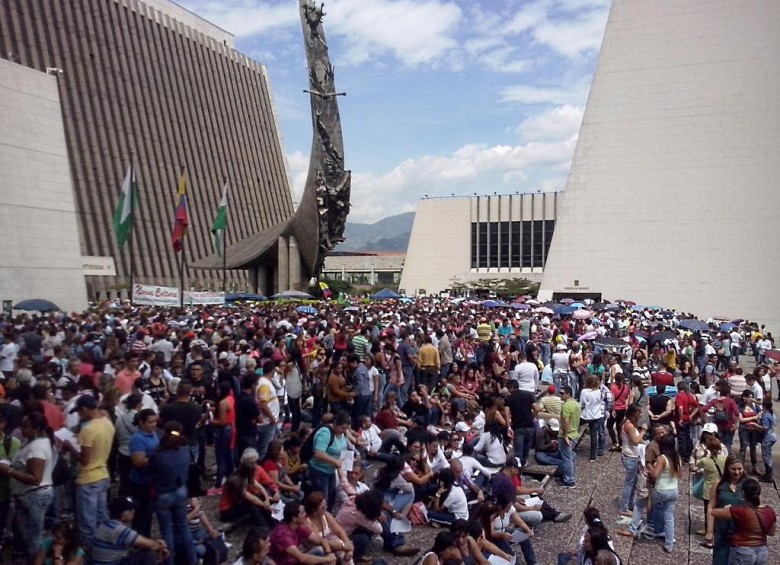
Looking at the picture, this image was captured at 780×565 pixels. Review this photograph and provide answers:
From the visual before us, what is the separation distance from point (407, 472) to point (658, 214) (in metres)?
32.7

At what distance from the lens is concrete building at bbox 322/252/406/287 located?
73375 millimetres

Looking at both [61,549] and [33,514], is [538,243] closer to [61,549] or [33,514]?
[33,514]

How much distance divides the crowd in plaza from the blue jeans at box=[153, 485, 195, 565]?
1 cm

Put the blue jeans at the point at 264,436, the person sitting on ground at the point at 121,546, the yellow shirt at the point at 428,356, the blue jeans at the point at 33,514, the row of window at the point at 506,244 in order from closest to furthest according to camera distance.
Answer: the person sitting on ground at the point at 121,546 < the blue jeans at the point at 33,514 < the blue jeans at the point at 264,436 < the yellow shirt at the point at 428,356 < the row of window at the point at 506,244

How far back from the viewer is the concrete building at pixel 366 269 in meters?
73.4

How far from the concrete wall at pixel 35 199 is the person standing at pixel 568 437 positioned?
2099cm

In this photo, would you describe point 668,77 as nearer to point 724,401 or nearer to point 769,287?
point 769,287

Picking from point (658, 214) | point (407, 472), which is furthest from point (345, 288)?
point (407, 472)

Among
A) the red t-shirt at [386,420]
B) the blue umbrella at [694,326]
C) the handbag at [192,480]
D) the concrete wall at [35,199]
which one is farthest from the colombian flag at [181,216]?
the handbag at [192,480]

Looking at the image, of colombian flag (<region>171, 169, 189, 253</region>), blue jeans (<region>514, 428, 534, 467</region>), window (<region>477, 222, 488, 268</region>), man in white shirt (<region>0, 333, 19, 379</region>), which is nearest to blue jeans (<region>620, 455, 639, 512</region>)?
blue jeans (<region>514, 428, 534, 467</region>)

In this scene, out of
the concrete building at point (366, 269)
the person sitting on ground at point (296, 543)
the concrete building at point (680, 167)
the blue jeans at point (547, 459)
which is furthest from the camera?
the concrete building at point (366, 269)

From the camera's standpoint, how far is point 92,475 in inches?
241

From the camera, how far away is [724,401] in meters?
10.1

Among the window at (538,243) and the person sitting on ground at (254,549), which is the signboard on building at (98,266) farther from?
the person sitting on ground at (254,549)
